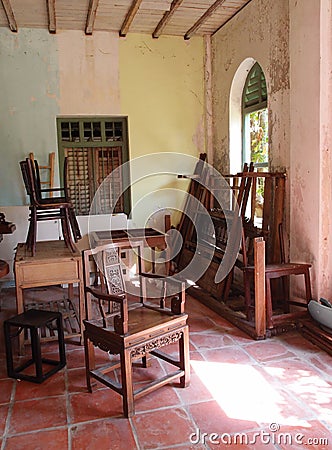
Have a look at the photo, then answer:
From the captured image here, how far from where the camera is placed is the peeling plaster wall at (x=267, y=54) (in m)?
4.61

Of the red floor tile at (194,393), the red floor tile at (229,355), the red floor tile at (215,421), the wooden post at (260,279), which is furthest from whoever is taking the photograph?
the wooden post at (260,279)

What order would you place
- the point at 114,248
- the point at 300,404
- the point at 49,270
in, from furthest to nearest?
the point at 49,270 < the point at 114,248 < the point at 300,404

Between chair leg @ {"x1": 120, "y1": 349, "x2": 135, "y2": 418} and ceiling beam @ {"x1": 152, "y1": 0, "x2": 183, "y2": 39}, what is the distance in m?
4.13

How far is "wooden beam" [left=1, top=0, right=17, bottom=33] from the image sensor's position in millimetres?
4909

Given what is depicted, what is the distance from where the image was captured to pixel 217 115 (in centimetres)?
646

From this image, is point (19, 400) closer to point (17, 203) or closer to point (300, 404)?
point (300, 404)

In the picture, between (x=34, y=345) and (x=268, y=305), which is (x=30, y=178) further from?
(x=268, y=305)

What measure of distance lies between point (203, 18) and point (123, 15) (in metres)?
1.05

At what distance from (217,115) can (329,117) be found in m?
2.62

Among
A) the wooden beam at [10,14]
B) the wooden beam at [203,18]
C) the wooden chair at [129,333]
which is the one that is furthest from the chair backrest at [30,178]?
the wooden beam at [203,18]

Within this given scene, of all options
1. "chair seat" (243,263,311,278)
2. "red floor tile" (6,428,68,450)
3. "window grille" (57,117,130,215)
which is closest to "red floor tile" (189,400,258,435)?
"red floor tile" (6,428,68,450)

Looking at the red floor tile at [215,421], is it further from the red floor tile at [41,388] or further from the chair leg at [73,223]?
the chair leg at [73,223]

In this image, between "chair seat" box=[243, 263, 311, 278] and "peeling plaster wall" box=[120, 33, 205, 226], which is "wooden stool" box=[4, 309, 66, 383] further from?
"peeling plaster wall" box=[120, 33, 205, 226]

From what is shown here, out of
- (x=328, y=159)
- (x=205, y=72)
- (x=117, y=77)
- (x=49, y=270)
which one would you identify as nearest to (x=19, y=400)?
(x=49, y=270)
